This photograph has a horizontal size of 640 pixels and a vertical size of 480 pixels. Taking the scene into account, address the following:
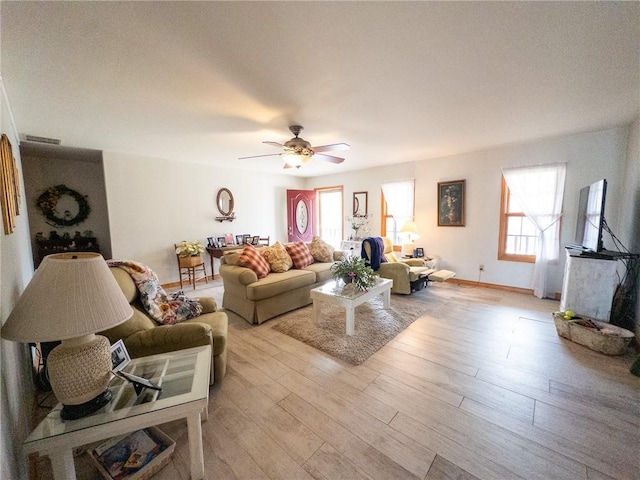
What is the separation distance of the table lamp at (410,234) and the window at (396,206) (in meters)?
0.33

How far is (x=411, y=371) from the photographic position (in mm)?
2096

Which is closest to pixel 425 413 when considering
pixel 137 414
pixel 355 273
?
pixel 355 273

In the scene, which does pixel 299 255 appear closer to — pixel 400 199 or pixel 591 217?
pixel 400 199

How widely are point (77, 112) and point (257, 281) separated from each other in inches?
102

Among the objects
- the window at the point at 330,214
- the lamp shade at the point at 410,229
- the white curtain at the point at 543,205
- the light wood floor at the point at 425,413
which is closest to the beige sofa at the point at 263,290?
the light wood floor at the point at 425,413

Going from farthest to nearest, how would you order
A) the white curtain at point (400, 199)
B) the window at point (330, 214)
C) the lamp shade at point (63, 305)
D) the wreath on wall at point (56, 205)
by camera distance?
the window at point (330, 214)
the white curtain at point (400, 199)
the wreath on wall at point (56, 205)
the lamp shade at point (63, 305)

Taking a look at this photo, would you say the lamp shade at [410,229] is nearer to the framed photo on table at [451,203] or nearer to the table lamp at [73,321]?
the framed photo on table at [451,203]

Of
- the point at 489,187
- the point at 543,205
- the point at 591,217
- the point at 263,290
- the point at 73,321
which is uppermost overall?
the point at 489,187

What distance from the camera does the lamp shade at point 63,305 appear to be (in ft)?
3.03

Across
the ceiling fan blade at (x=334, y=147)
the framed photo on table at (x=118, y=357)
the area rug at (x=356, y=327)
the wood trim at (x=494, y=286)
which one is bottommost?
the area rug at (x=356, y=327)

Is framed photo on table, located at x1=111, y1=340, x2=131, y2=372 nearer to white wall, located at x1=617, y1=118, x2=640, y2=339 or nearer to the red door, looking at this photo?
white wall, located at x1=617, y1=118, x2=640, y2=339

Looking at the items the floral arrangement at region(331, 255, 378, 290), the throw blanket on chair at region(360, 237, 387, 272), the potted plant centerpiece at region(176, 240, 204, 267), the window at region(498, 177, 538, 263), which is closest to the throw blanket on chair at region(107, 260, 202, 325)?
the floral arrangement at region(331, 255, 378, 290)

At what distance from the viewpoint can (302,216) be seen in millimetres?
6641

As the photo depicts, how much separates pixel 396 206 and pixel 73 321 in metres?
5.24
